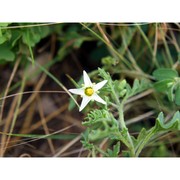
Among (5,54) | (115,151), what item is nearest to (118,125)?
(115,151)

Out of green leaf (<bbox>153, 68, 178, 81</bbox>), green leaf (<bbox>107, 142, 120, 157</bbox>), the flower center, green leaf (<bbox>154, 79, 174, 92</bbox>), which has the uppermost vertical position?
green leaf (<bbox>153, 68, 178, 81</bbox>)

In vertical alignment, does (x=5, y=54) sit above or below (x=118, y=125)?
above

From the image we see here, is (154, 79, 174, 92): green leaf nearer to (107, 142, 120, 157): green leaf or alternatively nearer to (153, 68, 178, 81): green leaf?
(153, 68, 178, 81): green leaf

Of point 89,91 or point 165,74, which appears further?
point 165,74

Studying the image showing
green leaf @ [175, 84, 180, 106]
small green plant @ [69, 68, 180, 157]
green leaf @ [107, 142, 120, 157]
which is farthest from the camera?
green leaf @ [175, 84, 180, 106]

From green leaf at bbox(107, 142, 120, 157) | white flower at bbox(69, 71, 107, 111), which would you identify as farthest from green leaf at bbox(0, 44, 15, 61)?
green leaf at bbox(107, 142, 120, 157)

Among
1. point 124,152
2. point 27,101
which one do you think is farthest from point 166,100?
point 27,101

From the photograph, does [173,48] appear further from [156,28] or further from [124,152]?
[124,152]

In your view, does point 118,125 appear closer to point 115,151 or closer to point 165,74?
point 115,151

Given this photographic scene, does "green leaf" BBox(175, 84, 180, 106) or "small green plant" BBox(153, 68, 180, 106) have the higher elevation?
"small green plant" BBox(153, 68, 180, 106)
